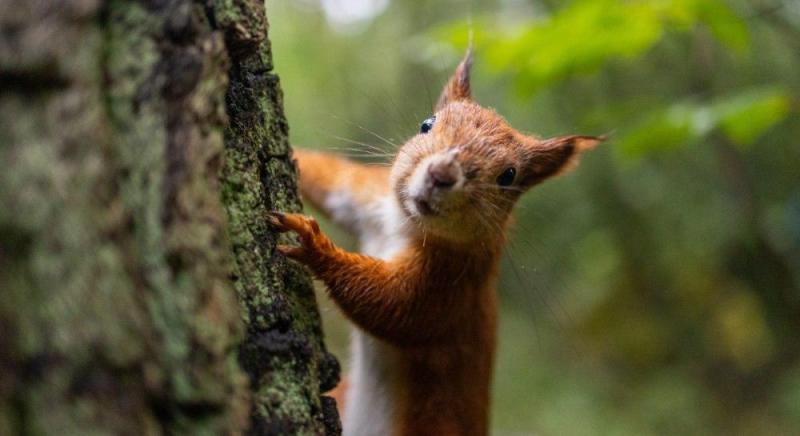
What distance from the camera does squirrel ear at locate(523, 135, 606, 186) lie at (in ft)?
8.15

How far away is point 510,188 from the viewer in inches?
92.4

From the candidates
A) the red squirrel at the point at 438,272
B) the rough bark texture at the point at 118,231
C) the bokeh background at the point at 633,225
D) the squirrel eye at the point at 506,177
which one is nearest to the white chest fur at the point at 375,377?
the red squirrel at the point at 438,272

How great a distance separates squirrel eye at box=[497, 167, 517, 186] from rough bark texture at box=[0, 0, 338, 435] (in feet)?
3.63

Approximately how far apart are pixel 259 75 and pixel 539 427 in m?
3.94

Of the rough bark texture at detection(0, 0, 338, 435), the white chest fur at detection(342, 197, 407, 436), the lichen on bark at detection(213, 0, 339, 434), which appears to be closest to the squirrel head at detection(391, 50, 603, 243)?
the white chest fur at detection(342, 197, 407, 436)

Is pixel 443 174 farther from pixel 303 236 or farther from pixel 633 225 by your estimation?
pixel 633 225

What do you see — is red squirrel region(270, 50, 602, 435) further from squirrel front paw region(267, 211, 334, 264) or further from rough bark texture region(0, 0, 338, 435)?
rough bark texture region(0, 0, 338, 435)

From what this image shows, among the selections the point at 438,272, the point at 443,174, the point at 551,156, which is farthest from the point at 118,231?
the point at 551,156

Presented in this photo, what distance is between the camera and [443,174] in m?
2.04

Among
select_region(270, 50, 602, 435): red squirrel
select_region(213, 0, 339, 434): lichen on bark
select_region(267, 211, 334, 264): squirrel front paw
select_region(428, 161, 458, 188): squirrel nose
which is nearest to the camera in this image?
select_region(213, 0, 339, 434): lichen on bark

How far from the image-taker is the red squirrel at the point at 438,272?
2.15 metres

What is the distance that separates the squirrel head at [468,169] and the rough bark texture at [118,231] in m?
0.82

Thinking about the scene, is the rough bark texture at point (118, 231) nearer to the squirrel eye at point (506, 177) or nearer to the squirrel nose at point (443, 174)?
the squirrel nose at point (443, 174)

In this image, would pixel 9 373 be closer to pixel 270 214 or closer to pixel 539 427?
pixel 270 214
